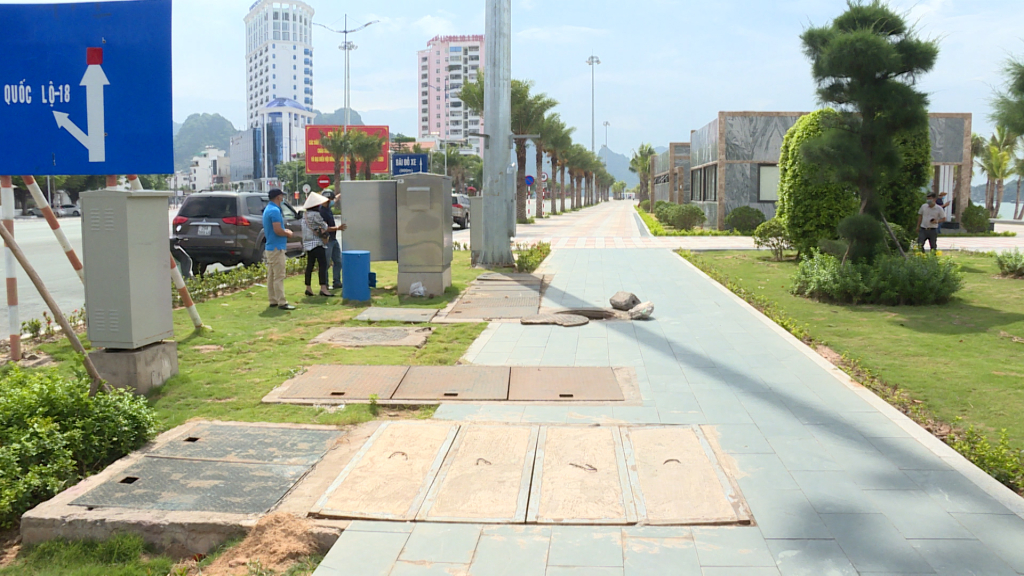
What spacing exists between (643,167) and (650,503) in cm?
10222

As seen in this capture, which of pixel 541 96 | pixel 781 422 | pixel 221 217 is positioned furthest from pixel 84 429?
pixel 541 96

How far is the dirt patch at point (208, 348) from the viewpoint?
7801 mm

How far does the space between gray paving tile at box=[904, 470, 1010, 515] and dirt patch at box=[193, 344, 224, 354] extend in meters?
6.12

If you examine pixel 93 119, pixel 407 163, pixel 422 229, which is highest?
pixel 407 163

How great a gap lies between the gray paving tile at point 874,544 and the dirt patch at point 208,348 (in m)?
5.94

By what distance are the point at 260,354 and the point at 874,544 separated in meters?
5.80

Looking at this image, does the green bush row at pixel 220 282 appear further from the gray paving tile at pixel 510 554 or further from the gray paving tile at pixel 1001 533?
the gray paving tile at pixel 1001 533

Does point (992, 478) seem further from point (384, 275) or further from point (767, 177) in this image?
point (767, 177)

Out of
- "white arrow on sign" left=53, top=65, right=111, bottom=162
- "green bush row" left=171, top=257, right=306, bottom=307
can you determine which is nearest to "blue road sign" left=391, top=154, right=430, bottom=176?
"green bush row" left=171, top=257, right=306, bottom=307

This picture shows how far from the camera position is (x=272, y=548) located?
3.57 m

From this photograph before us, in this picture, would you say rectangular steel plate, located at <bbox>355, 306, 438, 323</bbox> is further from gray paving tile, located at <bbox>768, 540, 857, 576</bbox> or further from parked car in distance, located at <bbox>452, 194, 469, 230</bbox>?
parked car in distance, located at <bbox>452, 194, 469, 230</bbox>

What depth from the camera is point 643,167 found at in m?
104

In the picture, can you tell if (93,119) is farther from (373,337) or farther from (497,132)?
(497,132)

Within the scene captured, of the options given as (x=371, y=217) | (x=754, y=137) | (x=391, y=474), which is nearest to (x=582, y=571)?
(x=391, y=474)
